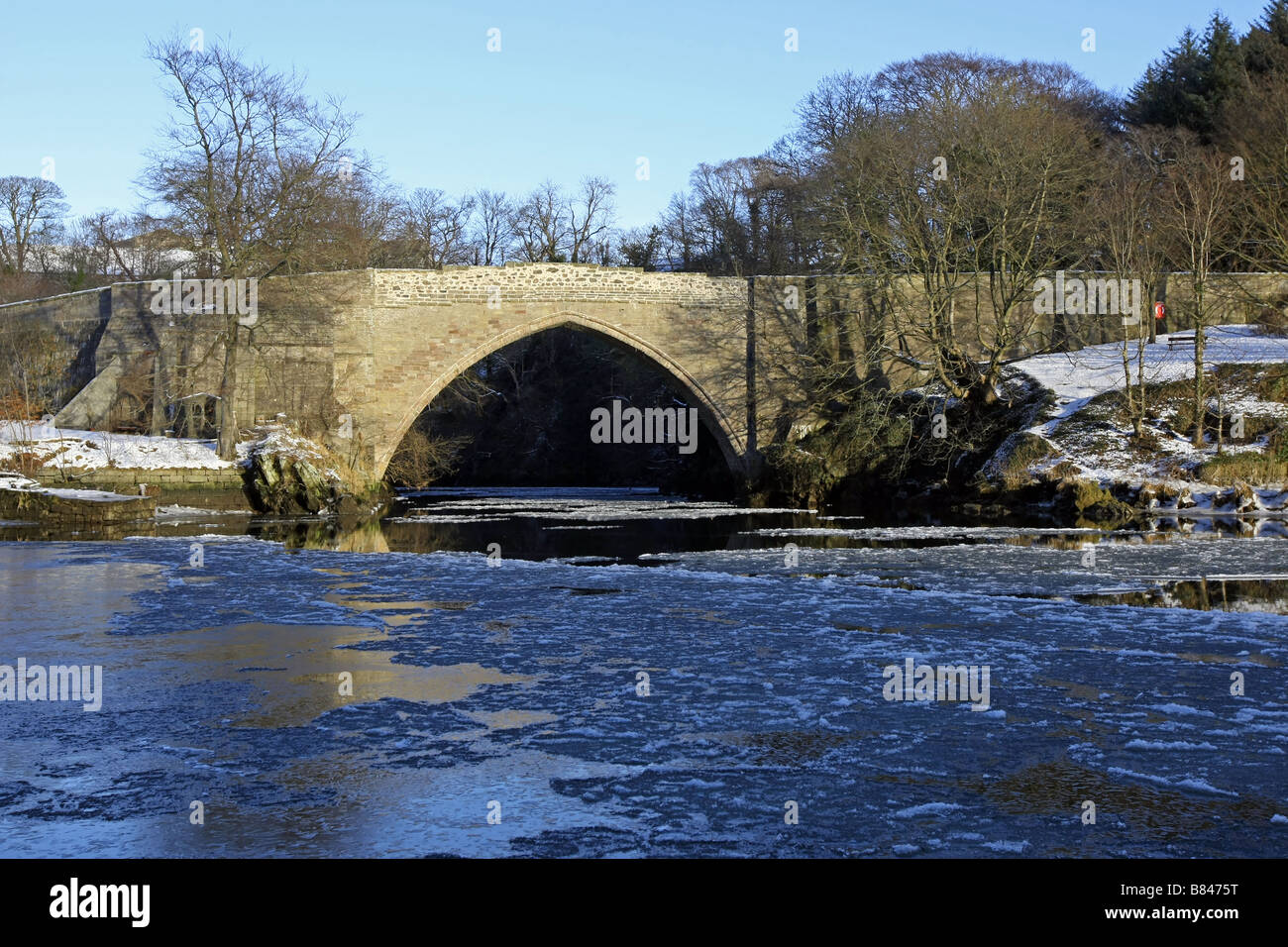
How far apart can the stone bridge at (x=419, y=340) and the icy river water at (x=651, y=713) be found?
14.6 meters

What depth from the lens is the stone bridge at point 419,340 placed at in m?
26.4

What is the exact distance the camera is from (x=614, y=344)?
93.8ft

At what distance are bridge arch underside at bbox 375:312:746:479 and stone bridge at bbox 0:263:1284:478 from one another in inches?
1.4

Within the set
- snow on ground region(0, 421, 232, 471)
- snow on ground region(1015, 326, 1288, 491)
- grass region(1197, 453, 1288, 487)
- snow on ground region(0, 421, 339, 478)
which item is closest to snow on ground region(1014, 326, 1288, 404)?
snow on ground region(1015, 326, 1288, 491)

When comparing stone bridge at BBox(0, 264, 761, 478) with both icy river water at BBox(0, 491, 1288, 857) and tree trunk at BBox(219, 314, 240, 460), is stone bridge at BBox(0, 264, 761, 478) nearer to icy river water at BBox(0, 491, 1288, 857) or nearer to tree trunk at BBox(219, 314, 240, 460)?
tree trunk at BBox(219, 314, 240, 460)

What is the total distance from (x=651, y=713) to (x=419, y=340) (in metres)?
21.9

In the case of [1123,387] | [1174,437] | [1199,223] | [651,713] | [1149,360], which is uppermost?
[1199,223]

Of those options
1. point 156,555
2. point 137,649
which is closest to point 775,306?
point 156,555

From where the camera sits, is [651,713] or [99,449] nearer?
[651,713]

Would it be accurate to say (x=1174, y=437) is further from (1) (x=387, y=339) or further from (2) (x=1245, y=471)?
(1) (x=387, y=339)

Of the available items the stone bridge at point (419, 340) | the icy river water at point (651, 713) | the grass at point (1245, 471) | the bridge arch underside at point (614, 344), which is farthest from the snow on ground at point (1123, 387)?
the icy river water at point (651, 713)

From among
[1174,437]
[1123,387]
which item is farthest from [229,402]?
[1174,437]

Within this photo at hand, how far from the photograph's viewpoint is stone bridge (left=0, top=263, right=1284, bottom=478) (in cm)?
2641
